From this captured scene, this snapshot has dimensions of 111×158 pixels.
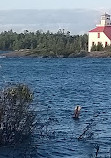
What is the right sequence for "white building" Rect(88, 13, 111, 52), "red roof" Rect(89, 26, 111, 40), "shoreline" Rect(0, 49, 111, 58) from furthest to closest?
"white building" Rect(88, 13, 111, 52) < "red roof" Rect(89, 26, 111, 40) < "shoreline" Rect(0, 49, 111, 58)

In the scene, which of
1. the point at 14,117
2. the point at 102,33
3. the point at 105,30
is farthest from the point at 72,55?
the point at 14,117

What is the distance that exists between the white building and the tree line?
4.07 metres

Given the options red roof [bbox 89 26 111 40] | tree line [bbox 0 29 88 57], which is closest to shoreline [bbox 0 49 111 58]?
tree line [bbox 0 29 88 57]

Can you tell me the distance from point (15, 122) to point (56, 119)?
7.39 m

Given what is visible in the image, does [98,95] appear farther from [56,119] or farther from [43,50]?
[43,50]

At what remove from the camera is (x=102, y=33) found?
124 meters

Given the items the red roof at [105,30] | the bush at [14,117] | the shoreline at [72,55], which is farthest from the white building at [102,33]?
the bush at [14,117]

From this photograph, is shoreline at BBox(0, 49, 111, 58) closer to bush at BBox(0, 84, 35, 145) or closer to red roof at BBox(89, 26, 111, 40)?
red roof at BBox(89, 26, 111, 40)

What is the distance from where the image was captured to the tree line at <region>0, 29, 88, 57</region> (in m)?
132

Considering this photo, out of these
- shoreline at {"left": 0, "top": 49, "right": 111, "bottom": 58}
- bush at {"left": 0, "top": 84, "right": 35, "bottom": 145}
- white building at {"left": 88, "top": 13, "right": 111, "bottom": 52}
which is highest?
white building at {"left": 88, "top": 13, "right": 111, "bottom": 52}

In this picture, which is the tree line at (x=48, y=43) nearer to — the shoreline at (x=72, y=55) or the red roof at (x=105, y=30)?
the shoreline at (x=72, y=55)

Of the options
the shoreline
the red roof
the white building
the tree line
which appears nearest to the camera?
the shoreline

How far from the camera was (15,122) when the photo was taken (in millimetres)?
15719

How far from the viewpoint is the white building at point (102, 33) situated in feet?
408
